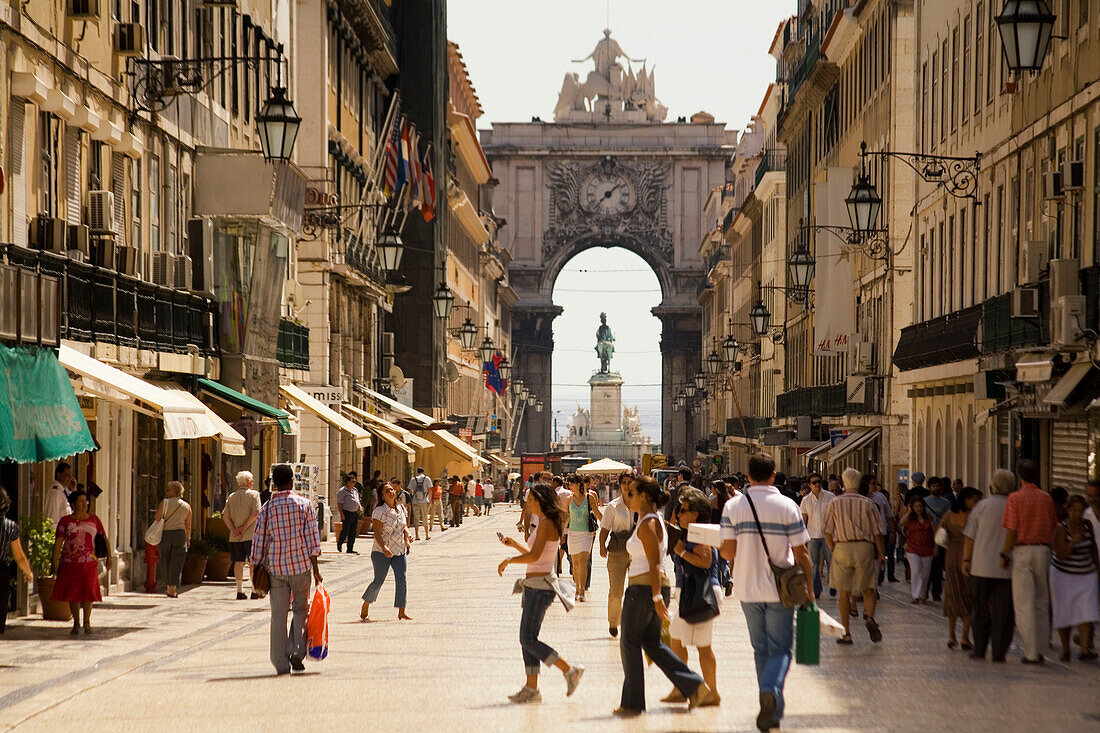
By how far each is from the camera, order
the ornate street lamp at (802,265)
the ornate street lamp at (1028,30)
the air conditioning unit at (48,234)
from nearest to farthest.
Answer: the ornate street lamp at (1028,30) < the air conditioning unit at (48,234) < the ornate street lamp at (802,265)

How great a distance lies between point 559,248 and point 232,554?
99396 mm

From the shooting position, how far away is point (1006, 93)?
28266mm

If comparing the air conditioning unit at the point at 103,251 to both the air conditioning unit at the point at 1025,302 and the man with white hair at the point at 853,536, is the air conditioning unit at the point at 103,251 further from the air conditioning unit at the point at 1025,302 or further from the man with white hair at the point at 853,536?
the air conditioning unit at the point at 1025,302

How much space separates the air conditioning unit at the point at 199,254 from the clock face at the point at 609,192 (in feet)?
313

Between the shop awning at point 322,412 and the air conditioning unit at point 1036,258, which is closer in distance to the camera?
the air conditioning unit at point 1036,258

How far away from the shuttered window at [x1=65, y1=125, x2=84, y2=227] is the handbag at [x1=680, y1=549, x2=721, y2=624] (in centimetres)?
1039

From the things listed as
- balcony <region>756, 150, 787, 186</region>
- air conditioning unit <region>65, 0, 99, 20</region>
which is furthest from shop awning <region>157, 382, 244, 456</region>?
balcony <region>756, 150, 787, 186</region>

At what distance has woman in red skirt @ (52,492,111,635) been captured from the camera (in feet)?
58.3

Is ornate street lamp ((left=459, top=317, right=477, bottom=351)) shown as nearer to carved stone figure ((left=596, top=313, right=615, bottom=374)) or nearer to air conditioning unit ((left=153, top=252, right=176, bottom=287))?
air conditioning unit ((left=153, top=252, right=176, bottom=287))

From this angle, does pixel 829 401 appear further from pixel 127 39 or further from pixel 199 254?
pixel 127 39

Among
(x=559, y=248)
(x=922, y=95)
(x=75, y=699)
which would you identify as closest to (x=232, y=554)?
(x=75, y=699)

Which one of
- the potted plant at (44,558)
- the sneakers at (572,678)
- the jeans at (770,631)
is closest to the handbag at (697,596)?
the sneakers at (572,678)

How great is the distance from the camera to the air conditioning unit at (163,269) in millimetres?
25344

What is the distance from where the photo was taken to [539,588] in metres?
13.6
